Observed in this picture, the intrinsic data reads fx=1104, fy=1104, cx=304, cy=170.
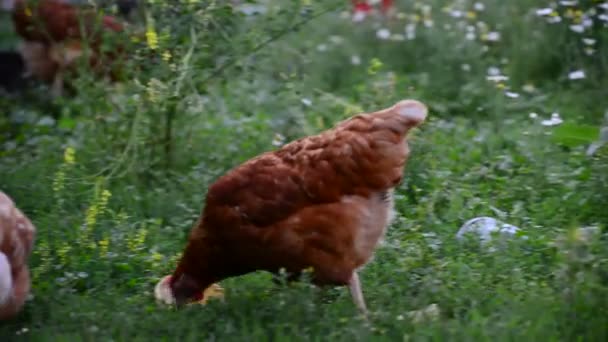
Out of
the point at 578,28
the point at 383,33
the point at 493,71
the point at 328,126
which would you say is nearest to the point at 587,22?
the point at 578,28

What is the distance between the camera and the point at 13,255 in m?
4.51

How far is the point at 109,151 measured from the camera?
630cm

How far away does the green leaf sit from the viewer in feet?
18.3

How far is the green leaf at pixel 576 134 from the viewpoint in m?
5.57

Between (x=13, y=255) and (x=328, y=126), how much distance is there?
2.55 m

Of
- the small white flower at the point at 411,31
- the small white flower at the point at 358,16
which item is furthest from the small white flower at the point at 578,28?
the small white flower at the point at 358,16

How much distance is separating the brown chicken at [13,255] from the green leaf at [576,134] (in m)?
2.68

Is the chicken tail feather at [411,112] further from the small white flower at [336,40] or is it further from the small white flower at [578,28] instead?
the small white flower at [336,40]

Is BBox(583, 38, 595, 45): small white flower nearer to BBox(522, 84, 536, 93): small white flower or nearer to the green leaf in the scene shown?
BBox(522, 84, 536, 93): small white flower

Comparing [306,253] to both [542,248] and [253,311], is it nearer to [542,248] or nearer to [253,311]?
[253,311]

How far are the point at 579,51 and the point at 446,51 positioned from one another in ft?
3.29

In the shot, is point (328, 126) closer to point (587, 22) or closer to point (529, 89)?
point (529, 89)

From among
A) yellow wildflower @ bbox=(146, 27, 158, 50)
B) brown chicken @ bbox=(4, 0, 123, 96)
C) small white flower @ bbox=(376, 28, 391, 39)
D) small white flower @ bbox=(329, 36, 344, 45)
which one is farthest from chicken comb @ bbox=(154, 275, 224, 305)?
small white flower @ bbox=(329, 36, 344, 45)

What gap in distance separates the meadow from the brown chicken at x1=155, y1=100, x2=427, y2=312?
0.59 feet
